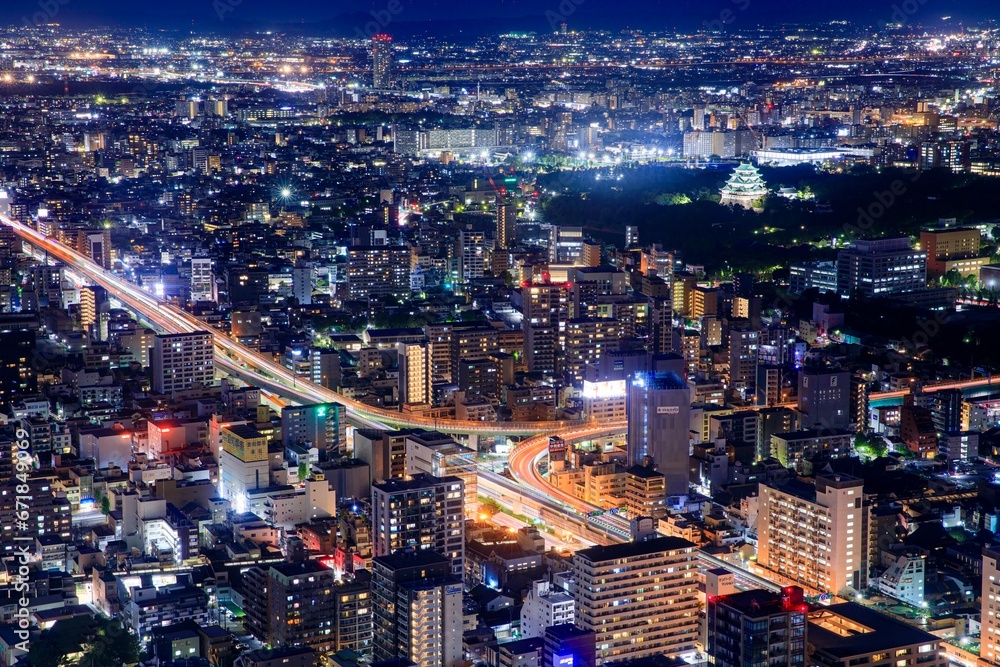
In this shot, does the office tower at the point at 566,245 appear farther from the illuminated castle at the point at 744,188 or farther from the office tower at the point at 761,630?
the office tower at the point at 761,630

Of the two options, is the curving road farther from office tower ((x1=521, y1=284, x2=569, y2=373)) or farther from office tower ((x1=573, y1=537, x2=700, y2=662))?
office tower ((x1=573, y1=537, x2=700, y2=662))

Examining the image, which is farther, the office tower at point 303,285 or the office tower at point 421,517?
the office tower at point 303,285

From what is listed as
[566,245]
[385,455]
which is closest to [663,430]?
[385,455]

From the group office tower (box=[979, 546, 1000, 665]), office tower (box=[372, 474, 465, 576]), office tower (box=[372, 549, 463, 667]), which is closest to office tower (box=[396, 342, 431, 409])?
office tower (box=[372, 474, 465, 576])

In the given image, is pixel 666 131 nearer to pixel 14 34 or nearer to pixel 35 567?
pixel 14 34

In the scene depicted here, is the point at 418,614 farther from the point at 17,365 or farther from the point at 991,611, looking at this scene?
the point at 17,365

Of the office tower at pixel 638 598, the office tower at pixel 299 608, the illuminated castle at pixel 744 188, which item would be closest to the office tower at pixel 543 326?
the office tower at pixel 638 598
